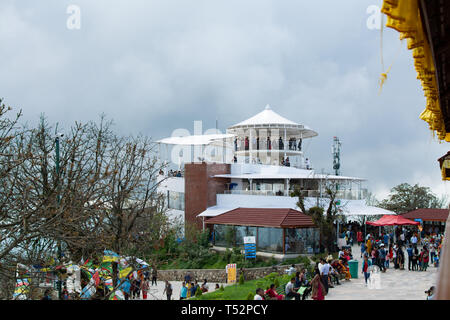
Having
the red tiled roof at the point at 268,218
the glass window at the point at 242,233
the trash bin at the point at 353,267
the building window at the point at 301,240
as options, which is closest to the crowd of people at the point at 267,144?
the red tiled roof at the point at 268,218

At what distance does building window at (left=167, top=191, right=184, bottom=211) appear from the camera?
1743 inches

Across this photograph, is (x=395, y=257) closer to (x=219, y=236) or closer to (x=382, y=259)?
(x=382, y=259)

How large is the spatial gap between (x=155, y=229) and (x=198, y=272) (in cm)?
454

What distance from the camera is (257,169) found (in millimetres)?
43094

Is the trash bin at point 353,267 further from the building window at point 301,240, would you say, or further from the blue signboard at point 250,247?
the blue signboard at point 250,247

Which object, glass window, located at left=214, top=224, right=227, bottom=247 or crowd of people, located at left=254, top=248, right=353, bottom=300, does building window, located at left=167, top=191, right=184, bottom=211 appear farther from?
crowd of people, located at left=254, top=248, right=353, bottom=300

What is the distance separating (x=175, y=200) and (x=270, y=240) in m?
16.2

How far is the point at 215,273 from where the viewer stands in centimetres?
2978

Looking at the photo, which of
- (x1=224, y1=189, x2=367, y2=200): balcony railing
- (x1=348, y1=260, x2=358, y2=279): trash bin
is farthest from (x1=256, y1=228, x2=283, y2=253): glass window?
(x1=348, y1=260, x2=358, y2=279): trash bin

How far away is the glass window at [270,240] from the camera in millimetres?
30781

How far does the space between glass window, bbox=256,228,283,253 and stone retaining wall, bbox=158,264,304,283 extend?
2.73 meters

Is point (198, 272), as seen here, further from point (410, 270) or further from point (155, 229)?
point (410, 270)

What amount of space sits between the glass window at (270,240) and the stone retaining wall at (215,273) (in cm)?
273
